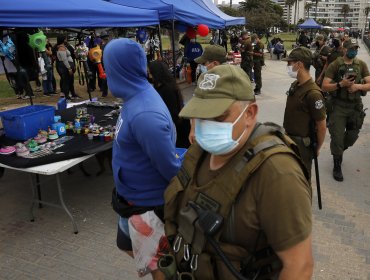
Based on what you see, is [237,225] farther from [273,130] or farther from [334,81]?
[334,81]

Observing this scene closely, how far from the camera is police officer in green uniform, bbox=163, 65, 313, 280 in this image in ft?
3.91

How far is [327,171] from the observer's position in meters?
5.23

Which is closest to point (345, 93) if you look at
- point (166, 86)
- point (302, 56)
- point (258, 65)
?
point (302, 56)

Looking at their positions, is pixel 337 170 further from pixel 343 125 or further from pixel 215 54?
pixel 215 54

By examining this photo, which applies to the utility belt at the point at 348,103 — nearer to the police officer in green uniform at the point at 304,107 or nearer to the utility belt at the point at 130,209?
the police officer in green uniform at the point at 304,107

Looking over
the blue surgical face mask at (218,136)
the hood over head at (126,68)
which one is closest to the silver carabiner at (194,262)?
the blue surgical face mask at (218,136)

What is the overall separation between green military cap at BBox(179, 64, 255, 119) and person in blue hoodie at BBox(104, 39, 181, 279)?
61 cm

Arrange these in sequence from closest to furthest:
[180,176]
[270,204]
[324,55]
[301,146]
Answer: [270,204]
[180,176]
[301,146]
[324,55]

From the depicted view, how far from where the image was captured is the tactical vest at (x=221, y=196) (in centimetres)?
127

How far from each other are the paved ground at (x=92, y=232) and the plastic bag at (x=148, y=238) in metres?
1.07

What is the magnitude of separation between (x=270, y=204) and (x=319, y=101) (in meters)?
2.35

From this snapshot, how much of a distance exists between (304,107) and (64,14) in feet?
10.6

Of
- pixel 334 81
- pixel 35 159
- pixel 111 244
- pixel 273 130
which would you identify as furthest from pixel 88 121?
pixel 273 130

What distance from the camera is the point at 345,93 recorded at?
4.59 metres
